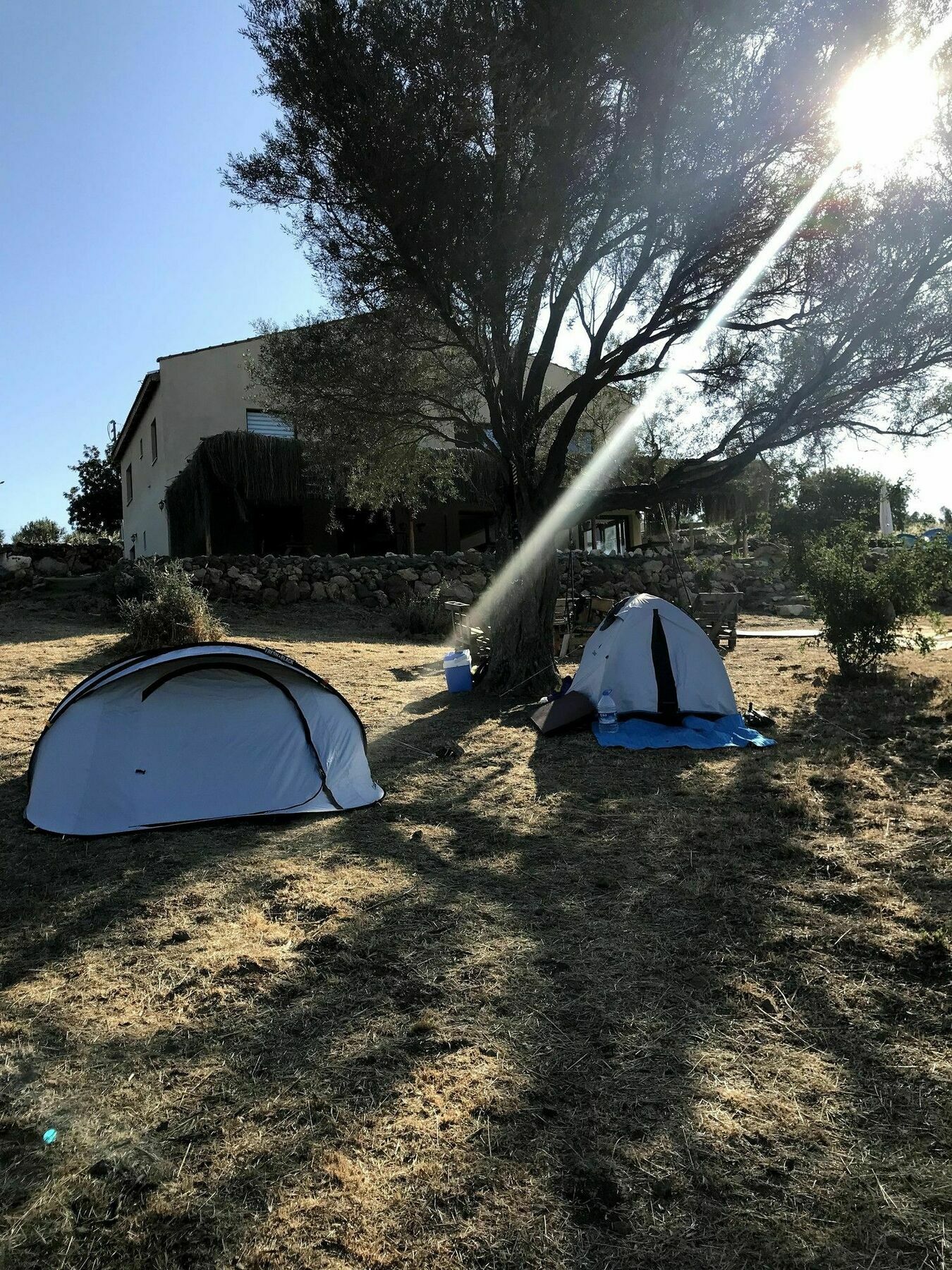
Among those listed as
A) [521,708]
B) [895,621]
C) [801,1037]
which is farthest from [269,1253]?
[895,621]

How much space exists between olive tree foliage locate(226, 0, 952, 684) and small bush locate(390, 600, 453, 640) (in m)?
5.43

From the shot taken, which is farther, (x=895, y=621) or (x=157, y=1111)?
(x=895, y=621)

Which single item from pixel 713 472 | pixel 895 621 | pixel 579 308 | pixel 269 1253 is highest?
pixel 579 308

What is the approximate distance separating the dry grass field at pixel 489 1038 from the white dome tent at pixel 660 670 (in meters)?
2.22

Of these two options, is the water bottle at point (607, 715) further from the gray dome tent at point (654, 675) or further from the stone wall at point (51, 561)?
the stone wall at point (51, 561)

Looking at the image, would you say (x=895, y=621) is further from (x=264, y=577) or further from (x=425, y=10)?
(x=264, y=577)

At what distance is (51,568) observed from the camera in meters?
18.6

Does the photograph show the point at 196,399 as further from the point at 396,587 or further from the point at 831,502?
the point at 831,502

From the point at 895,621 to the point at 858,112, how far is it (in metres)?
5.43

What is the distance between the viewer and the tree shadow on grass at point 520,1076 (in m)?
2.14

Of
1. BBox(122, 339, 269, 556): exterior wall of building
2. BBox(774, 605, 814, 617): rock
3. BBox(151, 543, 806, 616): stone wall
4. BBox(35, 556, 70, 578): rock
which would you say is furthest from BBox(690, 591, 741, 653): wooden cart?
BBox(35, 556, 70, 578): rock

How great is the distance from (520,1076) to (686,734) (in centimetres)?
544

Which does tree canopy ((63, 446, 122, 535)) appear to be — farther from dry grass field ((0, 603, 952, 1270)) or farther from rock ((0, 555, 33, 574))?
dry grass field ((0, 603, 952, 1270))

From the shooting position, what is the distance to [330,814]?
19.0ft
